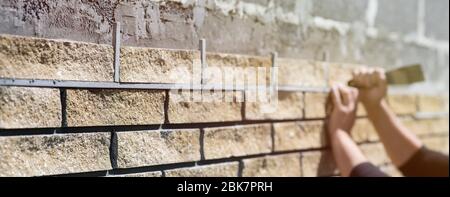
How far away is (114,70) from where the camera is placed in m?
1.12

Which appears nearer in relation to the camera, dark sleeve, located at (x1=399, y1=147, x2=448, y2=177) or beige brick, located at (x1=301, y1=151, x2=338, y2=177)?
beige brick, located at (x1=301, y1=151, x2=338, y2=177)

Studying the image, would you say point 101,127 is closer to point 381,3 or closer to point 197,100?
point 197,100

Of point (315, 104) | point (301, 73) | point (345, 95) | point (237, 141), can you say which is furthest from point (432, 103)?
point (237, 141)

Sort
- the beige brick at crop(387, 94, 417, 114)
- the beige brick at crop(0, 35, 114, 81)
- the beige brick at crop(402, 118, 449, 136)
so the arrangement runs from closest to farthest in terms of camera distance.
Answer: the beige brick at crop(0, 35, 114, 81) → the beige brick at crop(387, 94, 417, 114) → the beige brick at crop(402, 118, 449, 136)

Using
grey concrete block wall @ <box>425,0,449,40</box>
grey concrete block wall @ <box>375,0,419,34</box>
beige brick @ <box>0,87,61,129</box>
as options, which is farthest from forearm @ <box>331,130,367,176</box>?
beige brick @ <box>0,87,61,129</box>

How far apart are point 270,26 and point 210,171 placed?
1.58 feet

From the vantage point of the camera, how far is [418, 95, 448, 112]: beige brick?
213 centimetres

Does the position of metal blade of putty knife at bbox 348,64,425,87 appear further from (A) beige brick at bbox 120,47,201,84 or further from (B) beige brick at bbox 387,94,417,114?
→ (A) beige brick at bbox 120,47,201,84

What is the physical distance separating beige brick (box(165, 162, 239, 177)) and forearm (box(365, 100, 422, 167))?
0.70 m

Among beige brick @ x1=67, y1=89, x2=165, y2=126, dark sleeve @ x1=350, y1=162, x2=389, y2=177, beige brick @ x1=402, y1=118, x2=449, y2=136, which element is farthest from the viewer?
beige brick @ x1=402, y1=118, x2=449, y2=136

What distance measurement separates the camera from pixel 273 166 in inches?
59.1

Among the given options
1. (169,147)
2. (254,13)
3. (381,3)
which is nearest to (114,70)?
(169,147)

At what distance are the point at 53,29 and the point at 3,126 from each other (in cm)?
23

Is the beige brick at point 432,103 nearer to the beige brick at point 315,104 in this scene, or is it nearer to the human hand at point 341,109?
the human hand at point 341,109
